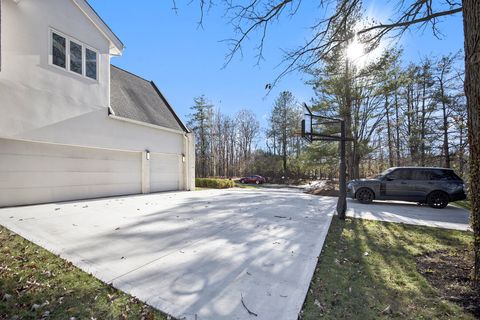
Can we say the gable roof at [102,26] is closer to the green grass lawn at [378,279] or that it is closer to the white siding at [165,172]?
the white siding at [165,172]

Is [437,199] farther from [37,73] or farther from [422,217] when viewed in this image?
[37,73]

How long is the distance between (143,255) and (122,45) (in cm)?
1065

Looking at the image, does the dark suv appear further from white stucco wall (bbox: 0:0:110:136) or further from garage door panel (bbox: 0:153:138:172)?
white stucco wall (bbox: 0:0:110:136)

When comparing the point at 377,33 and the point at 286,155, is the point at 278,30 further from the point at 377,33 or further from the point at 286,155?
the point at 286,155

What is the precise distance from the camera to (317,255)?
3.67 meters

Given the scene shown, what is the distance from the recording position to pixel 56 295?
8.00ft

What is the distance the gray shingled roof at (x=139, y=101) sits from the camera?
11.1m

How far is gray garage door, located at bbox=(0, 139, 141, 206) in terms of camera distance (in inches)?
281

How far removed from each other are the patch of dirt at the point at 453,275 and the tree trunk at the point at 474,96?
210 millimetres

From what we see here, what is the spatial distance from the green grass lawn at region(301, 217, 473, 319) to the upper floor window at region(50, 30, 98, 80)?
1035 cm

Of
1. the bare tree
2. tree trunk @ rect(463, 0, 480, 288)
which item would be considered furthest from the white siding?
tree trunk @ rect(463, 0, 480, 288)

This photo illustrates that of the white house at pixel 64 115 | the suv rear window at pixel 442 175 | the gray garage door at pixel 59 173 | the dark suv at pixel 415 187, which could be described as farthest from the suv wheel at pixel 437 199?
the gray garage door at pixel 59 173

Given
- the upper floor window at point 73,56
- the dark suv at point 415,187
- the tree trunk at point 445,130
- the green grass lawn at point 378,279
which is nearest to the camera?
the green grass lawn at point 378,279

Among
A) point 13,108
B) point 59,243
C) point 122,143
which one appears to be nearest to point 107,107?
point 122,143
